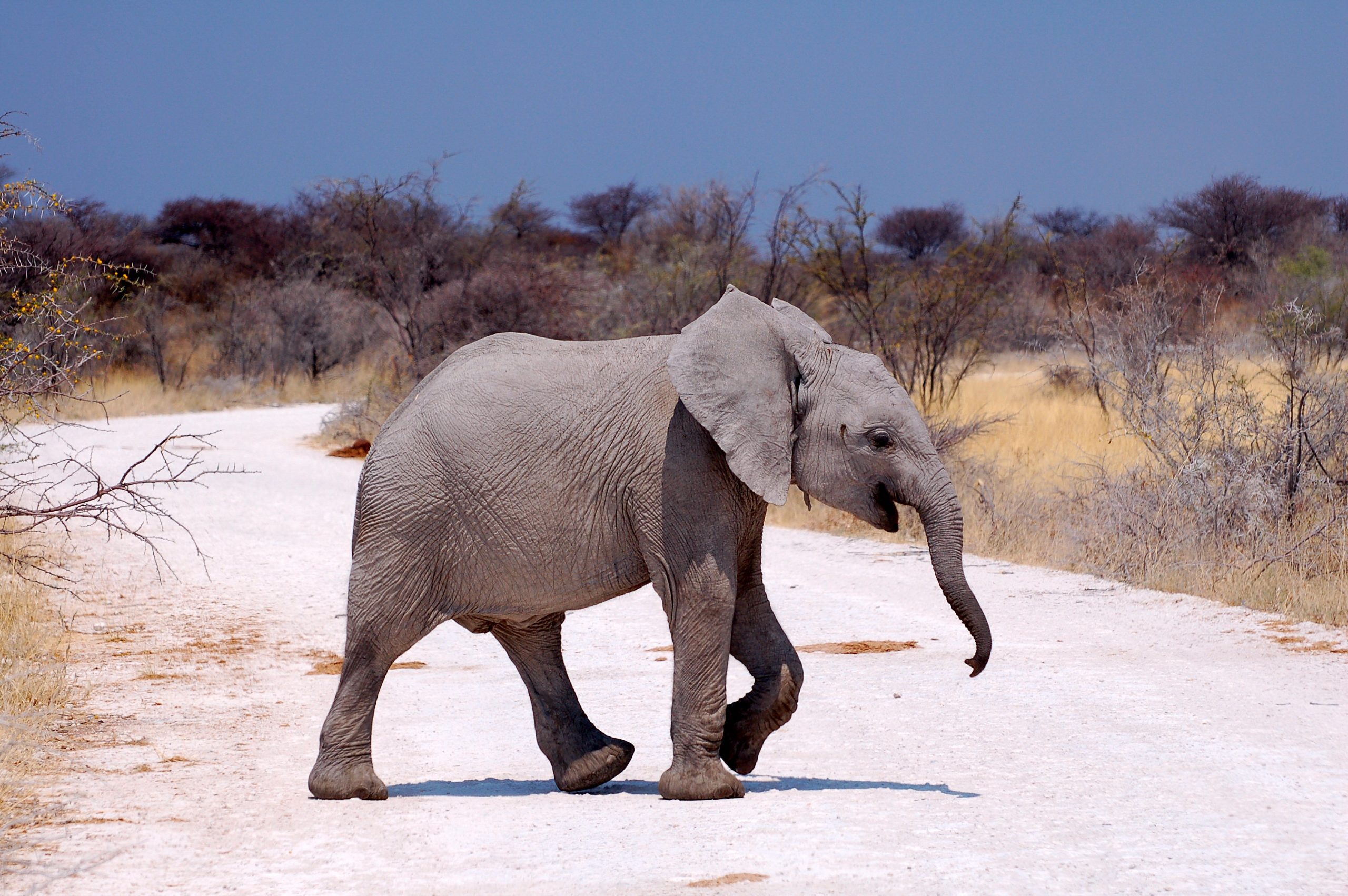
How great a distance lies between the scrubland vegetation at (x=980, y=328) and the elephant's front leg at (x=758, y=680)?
427 centimetres

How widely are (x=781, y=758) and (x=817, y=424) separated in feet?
5.39

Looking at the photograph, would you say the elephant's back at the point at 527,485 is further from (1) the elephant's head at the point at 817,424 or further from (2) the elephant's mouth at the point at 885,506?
(2) the elephant's mouth at the point at 885,506

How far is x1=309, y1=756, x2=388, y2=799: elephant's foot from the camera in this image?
17.9ft

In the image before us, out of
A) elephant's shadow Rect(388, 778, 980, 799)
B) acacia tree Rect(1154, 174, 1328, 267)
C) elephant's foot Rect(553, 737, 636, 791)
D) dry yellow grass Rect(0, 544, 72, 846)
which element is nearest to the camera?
dry yellow grass Rect(0, 544, 72, 846)

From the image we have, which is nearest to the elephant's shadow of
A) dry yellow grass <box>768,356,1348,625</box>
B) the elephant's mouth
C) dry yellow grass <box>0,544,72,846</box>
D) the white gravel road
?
the white gravel road

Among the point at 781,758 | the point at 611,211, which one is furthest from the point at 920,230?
the point at 781,758

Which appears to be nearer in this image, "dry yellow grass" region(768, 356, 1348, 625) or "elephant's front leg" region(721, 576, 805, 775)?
"elephant's front leg" region(721, 576, 805, 775)

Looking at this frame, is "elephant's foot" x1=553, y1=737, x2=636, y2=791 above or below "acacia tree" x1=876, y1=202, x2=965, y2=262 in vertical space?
below

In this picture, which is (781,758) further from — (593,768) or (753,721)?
(593,768)

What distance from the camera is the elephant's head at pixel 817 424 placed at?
515 cm

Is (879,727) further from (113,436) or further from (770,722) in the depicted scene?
(113,436)

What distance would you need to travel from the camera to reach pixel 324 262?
Result: 42.8 metres

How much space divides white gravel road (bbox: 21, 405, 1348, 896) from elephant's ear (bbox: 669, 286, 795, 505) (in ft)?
3.88

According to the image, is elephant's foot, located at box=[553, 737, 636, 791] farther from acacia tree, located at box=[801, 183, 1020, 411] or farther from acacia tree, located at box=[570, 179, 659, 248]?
acacia tree, located at box=[570, 179, 659, 248]
